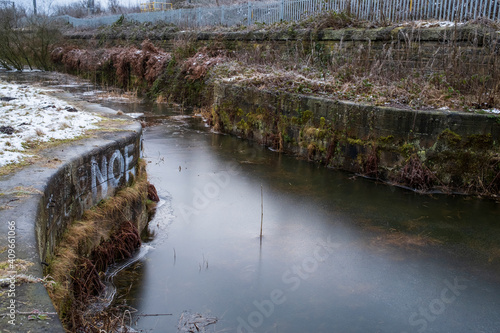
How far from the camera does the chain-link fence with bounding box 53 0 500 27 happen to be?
1232cm

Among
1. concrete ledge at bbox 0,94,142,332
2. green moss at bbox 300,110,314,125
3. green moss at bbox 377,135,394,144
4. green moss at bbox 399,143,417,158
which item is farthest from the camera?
green moss at bbox 300,110,314,125

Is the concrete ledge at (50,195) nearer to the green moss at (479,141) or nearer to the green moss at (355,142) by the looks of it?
the green moss at (355,142)

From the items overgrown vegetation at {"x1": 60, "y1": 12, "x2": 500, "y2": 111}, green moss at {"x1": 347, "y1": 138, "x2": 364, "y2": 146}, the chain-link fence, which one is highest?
the chain-link fence

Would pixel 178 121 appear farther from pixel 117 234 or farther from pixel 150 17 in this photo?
pixel 150 17

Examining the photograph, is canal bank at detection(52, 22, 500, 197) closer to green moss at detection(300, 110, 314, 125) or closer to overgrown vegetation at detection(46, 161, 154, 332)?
green moss at detection(300, 110, 314, 125)

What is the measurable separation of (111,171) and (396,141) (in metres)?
5.30

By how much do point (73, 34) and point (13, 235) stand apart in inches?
1358

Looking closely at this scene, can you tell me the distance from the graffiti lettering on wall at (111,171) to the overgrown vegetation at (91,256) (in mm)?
149

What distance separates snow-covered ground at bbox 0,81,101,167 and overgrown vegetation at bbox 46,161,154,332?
967mm

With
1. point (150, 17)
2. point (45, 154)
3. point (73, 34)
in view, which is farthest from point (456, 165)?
point (73, 34)

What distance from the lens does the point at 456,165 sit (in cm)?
791

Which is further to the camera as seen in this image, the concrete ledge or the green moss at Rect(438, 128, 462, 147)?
the green moss at Rect(438, 128, 462, 147)

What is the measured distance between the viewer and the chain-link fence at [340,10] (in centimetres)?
1232

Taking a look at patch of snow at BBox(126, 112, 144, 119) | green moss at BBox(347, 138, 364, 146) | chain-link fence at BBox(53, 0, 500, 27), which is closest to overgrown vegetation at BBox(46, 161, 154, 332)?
green moss at BBox(347, 138, 364, 146)
